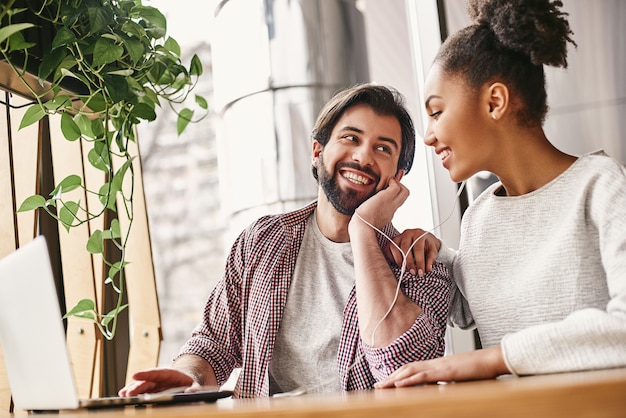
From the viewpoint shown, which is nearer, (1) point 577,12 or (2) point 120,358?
(1) point 577,12

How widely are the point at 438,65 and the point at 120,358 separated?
3.89 ft

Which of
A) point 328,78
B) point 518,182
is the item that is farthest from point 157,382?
point 328,78

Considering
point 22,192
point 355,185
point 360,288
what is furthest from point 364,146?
point 22,192

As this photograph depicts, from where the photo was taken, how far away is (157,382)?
1203 mm

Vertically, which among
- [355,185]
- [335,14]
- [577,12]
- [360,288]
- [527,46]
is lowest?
[360,288]

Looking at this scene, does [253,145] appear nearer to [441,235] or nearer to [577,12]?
[441,235]

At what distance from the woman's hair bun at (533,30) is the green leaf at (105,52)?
2.40 ft

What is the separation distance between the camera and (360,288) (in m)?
1.36

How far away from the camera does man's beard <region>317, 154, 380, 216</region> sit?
160 cm

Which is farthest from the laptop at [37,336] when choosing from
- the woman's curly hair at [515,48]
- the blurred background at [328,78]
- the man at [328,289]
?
the blurred background at [328,78]

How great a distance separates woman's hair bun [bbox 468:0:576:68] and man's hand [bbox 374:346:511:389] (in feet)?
1.97

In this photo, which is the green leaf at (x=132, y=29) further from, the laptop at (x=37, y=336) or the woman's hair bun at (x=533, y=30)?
the woman's hair bun at (x=533, y=30)

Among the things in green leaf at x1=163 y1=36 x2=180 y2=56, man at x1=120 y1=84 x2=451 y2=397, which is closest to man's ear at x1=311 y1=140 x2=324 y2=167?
man at x1=120 y1=84 x2=451 y2=397

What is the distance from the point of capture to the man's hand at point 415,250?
1408 millimetres
